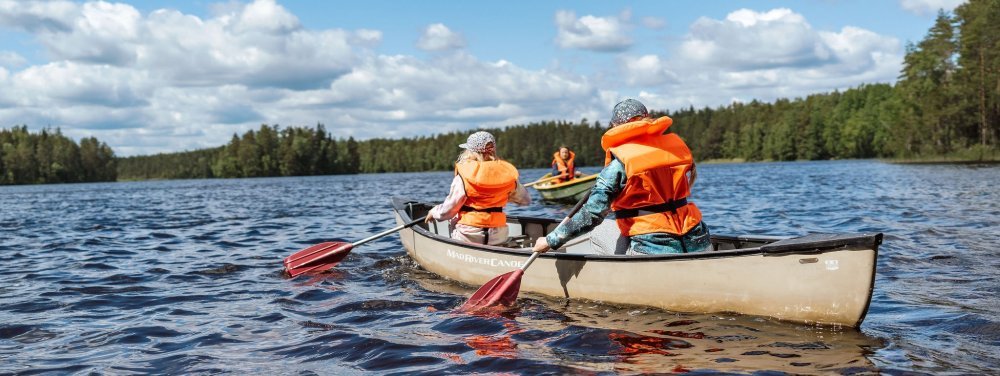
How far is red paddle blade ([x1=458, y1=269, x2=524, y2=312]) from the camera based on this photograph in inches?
304

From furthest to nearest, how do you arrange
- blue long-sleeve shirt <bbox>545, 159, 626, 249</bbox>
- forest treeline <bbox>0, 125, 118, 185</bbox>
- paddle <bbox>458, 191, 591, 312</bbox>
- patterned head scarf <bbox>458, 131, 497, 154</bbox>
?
forest treeline <bbox>0, 125, 118, 185</bbox>, patterned head scarf <bbox>458, 131, 497, 154</bbox>, paddle <bbox>458, 191, 591, 312</bbox>, blue long-sleeve shirt <bbox>545, 159, 626, 249</bbox>

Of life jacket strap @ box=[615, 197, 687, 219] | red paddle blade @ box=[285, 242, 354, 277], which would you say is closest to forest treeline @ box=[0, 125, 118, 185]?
red paddle blade @ box=[285, 242, 354, 277]

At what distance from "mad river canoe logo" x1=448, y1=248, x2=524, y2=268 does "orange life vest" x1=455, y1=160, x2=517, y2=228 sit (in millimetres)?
438

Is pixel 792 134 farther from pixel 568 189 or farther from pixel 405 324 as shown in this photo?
pixel 405 324

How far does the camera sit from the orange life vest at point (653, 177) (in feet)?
22.1

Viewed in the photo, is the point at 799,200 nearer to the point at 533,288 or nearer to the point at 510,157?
the point at 533,288

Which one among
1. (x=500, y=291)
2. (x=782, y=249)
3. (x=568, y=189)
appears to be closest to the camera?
(x=782, y=249)

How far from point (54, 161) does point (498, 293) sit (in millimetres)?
132254

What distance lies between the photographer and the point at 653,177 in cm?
677

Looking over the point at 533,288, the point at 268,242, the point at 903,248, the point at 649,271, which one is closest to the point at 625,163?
the point at 649,271

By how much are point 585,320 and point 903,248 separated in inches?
268

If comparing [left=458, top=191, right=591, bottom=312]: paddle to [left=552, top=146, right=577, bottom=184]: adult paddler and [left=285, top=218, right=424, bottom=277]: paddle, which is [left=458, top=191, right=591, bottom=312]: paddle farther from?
[left=552, top=146, right=577, bottom=184]: adult paddler

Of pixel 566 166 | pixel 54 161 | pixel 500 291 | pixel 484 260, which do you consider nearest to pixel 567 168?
pixel 566 166

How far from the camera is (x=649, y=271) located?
702cm
